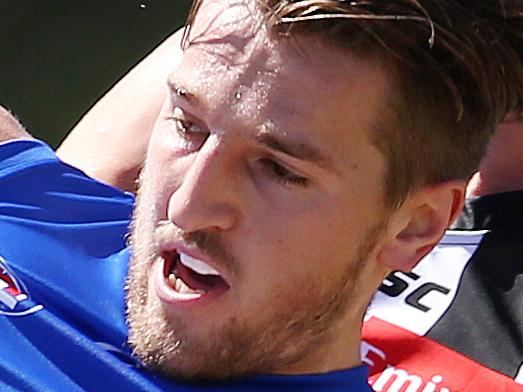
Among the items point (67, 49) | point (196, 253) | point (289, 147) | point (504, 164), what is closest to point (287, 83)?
point (289, 147)

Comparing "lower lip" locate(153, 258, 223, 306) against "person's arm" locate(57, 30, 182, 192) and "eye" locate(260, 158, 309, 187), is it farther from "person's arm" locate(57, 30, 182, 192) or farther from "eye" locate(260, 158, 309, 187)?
"person's arm" locate(57, 30, 182, 192)

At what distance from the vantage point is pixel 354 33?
993mm

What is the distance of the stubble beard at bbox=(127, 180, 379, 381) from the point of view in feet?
3.51

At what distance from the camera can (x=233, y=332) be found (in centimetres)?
107

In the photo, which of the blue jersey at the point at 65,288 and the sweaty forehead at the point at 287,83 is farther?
the blue jersey at the point at 65,288

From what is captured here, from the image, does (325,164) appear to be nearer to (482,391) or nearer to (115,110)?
(482,391)

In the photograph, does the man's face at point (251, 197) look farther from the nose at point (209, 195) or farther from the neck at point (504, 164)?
the neck at point (504, 164)

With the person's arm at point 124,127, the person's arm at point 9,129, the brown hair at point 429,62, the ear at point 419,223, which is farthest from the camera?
the person's arm at point 124,127

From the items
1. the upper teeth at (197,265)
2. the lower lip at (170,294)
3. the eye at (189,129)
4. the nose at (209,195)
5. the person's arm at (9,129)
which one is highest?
the eye at (189,129)

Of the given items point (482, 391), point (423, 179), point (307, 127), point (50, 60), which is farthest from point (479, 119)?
point (50, 60)

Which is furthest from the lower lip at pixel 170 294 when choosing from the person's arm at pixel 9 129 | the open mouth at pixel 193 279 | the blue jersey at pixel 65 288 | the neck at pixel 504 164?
A: the neck at pixel 504 164

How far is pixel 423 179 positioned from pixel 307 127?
0.15m

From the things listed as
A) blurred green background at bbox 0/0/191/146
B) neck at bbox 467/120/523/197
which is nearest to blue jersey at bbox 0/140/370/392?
neck at bbox 467/120/523/197

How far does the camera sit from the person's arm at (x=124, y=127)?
1.56m
